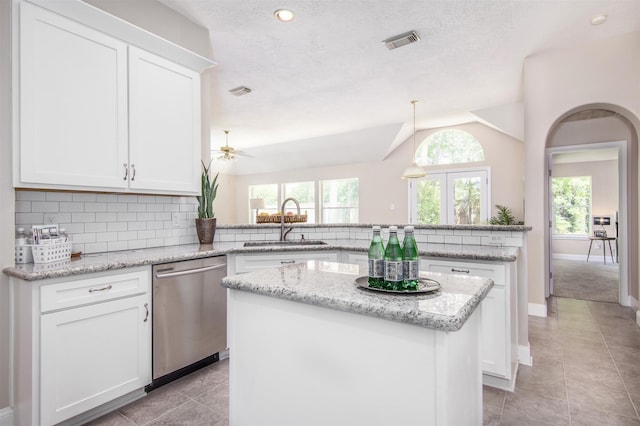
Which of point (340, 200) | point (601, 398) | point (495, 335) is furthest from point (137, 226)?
point (340, 200)

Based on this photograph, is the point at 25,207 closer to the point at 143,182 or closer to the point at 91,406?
the point at 143,182

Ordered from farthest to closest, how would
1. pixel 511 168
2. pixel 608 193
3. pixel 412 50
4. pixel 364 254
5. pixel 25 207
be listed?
pixel 608 193, pixel 511 168, pixel 412 50, pixel 364 254, pixel 25 207

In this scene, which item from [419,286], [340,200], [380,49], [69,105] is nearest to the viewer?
[419,286]

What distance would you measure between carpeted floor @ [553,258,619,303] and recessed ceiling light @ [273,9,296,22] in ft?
16.0

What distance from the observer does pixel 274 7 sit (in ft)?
8.57

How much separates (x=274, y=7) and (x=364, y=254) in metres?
2.06

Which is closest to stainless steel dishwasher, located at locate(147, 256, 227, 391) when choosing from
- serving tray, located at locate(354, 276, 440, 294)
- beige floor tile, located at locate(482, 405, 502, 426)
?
serving tray, located at locate(354, 276, 440, 294)

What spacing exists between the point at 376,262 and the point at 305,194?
7.53m

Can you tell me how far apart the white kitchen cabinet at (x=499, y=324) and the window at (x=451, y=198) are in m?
4.19

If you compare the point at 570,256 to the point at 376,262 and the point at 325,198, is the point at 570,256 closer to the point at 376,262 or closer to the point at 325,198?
the point at 325,198

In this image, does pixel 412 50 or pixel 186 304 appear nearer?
pixel 186 304

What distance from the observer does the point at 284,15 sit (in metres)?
2.71

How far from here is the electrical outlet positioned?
2.61 m

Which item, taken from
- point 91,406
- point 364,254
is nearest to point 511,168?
point 364,254
